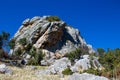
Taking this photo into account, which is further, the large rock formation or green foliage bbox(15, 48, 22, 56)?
the large rock formation

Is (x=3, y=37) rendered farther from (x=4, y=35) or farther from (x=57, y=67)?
(x=57, y=67)

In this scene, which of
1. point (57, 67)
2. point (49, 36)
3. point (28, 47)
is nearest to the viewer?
point (57, 67)

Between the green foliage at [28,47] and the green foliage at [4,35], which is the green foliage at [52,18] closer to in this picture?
the green foliage at [28,47]

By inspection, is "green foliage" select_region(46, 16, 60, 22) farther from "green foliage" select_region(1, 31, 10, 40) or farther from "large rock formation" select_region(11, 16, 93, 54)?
"green foliage" select_region(1, 31, 10, 40)

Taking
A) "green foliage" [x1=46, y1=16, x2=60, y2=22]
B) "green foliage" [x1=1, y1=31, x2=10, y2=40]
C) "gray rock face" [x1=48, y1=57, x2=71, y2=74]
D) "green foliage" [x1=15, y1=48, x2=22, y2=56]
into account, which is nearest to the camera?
"gray rock face" [x1=48, y1=57, x2=71, y2=74]

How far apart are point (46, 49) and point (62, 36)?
10.9m

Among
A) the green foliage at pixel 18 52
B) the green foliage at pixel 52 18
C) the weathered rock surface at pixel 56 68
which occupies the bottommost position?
the weathered rock surface at pixel 56 68

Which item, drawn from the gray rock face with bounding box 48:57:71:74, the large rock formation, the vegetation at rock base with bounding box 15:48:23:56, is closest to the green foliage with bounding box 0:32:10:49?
the vegetation at rock base with bounding box 15:48:23:56

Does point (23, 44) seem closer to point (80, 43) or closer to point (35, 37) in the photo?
point (35, 37)

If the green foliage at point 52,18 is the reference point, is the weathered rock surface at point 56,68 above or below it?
below

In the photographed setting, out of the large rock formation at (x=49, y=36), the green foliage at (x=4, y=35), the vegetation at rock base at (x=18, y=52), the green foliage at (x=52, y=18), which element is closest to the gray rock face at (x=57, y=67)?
the green foliage at (x=4, y=35)

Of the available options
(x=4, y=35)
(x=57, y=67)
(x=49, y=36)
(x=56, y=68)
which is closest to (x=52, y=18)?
(x=49, y=36)

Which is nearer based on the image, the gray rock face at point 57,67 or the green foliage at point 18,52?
the gray rock face at point 57,67

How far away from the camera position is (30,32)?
11181cm
